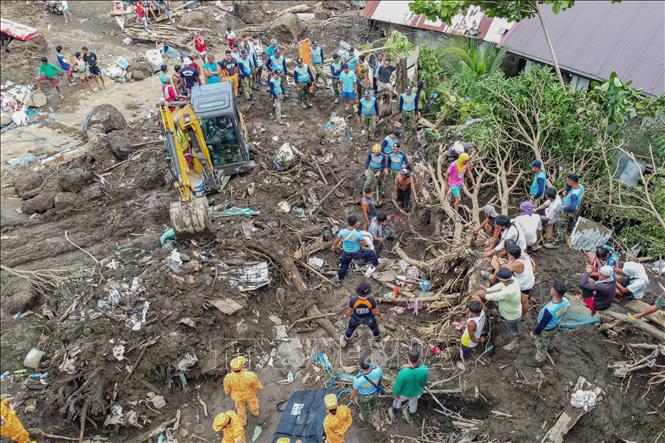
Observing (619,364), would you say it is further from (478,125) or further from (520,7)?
(520,7)

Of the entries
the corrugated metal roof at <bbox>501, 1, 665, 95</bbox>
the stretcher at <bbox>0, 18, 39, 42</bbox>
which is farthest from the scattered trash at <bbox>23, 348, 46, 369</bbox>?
the stretcher at <bbox>0, 18, 39, 42</bbox>

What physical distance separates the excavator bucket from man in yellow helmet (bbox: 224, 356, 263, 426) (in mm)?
3438

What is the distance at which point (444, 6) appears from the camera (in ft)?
35.7

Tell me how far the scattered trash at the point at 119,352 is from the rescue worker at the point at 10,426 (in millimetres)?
1596

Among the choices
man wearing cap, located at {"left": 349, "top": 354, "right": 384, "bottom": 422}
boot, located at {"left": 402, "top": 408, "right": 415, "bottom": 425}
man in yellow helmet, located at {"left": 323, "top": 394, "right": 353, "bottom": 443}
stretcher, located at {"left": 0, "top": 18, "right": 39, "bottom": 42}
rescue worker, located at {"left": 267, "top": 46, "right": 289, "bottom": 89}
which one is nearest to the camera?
man in yellow helmet, located at {"left": 323, "top": 394, "right": 353, "bottom": 443}

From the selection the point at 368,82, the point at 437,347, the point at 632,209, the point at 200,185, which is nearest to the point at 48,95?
the point at 200,185

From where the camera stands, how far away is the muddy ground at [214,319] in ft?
23.1

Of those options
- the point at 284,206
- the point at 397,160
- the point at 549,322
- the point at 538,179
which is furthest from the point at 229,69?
the point at 549,322

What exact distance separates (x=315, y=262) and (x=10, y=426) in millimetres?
5787

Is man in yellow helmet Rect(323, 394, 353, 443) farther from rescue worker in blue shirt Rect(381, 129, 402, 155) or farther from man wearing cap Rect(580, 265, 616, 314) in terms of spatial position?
rescue worker in blue shirt Rect(381, 129, 402, 155)

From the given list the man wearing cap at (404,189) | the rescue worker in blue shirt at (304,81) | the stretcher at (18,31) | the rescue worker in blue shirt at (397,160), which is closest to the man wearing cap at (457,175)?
the man wearing cap at (404,189)

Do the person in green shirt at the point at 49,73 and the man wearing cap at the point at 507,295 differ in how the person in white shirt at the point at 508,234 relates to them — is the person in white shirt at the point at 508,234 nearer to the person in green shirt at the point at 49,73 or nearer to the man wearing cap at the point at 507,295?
the man wearing cap at the point at 507,295

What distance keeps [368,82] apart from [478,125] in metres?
5.23

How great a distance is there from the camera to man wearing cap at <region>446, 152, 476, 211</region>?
9.84 m
